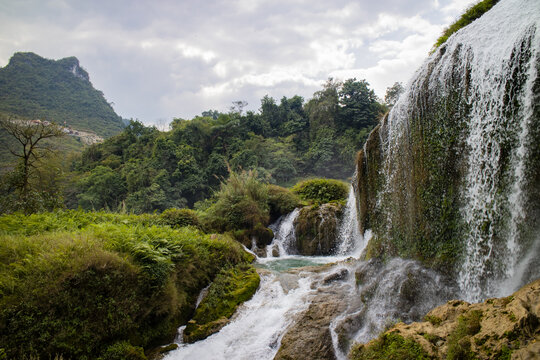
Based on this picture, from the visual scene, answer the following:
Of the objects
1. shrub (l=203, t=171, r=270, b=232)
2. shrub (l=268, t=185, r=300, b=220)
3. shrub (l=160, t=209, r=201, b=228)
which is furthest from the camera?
shrub (l=268, t=185, r=300, b=220)

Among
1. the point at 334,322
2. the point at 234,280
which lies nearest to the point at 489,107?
the point at 334,322

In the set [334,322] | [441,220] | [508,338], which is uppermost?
[441,220]

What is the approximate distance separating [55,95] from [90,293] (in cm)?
7286

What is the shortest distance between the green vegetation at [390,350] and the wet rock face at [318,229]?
863 centimetres

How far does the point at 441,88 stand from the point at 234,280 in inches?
262

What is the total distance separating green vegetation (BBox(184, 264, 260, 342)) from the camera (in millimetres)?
5452

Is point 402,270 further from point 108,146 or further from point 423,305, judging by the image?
point 108,146

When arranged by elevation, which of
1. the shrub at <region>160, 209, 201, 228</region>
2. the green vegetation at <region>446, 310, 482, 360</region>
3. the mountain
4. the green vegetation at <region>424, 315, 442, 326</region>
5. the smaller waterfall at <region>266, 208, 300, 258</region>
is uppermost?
the mountain

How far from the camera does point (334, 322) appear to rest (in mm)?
4980

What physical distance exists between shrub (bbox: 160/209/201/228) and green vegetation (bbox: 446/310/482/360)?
885cm

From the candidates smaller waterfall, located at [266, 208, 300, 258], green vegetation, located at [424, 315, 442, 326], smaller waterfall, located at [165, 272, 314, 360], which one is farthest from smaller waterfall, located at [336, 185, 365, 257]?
green vegetation, located at [424, 315, 442, 326]

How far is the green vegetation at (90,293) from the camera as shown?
12.9ft

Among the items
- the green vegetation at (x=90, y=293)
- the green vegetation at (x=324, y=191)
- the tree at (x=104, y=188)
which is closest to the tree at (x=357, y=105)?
the green vegetation at (x=324, y=191)

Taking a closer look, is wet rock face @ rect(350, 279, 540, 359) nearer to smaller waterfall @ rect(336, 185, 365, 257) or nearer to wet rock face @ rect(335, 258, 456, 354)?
wet rock face @ rect(335, 258, 456, 354)
